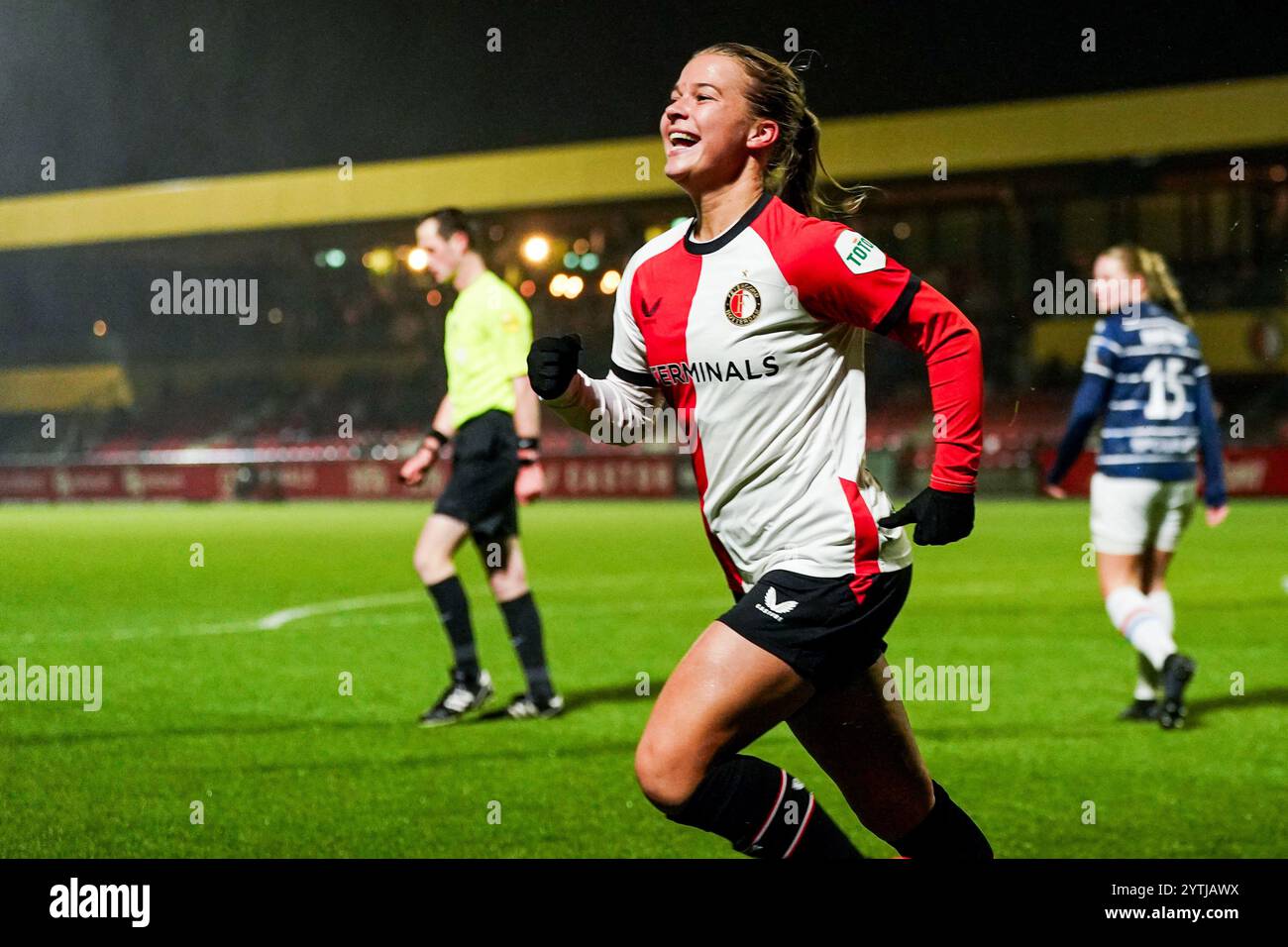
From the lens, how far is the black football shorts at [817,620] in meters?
2.88

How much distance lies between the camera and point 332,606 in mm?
10367

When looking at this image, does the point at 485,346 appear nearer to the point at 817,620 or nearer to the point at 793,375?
the point at 793,375

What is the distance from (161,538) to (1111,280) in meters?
13.7

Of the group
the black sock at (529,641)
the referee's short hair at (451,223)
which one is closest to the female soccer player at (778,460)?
the referee's short hair at (451,223)

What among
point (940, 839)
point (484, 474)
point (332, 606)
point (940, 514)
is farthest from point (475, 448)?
point (332, 606)

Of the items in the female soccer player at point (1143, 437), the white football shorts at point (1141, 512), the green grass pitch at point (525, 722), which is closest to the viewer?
the green grass pitch at point (525, 722)

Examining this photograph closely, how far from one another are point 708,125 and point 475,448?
320 cm

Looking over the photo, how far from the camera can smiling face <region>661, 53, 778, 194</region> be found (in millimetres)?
3039

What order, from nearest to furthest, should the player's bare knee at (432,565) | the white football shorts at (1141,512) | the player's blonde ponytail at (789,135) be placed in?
the player's blonde ponytail at (789,135) → the white football shorts at (1141,512) → the player's bare knee at (432,565)

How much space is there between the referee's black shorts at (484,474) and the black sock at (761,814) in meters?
3.14

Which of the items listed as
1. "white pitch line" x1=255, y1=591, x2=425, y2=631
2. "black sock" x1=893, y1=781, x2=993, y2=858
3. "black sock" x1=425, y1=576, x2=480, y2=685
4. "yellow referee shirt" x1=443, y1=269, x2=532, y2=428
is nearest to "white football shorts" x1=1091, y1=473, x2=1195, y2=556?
"yellow referee shirt" x1=443, y1=269, x2=532, y2=428

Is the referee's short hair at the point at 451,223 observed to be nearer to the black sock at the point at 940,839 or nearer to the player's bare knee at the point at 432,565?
the player's bare knee at the point at 432,565
